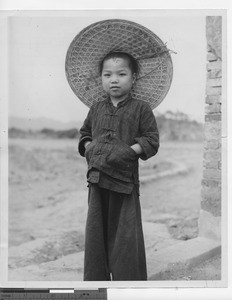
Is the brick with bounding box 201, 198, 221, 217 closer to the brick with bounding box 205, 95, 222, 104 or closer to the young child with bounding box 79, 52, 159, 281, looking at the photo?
the young child with bounding box 79, 52, 159, 281

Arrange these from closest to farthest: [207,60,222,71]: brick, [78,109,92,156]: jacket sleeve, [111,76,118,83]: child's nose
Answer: [111,76,118,83]: child's nose → [78,109,92,156]: jacket sleeve → [207,60,222,71]: brick

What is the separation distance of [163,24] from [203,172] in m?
0.88

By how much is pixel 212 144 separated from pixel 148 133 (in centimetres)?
46

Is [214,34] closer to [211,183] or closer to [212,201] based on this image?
[211,183]

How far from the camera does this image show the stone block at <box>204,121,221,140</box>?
2.98m

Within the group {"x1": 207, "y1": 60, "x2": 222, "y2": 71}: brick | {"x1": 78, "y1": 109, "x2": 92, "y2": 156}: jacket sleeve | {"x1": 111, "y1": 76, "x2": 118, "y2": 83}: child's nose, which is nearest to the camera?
{"x1": 111, "y1": 76, "x2": 118, "y2": 83}: child's nose

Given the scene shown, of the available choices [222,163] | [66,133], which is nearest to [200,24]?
[222,163]

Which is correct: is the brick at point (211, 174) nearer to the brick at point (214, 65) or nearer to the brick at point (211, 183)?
the brick at point (211, 183)

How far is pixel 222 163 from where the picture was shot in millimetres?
2984

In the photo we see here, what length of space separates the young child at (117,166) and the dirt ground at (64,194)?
12.2 inches

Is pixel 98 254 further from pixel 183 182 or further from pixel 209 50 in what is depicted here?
pixel 209 50

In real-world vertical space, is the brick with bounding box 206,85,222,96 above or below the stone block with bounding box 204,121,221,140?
above

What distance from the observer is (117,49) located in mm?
2781

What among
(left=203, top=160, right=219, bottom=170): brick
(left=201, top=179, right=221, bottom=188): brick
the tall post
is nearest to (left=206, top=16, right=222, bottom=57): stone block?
the tall post
